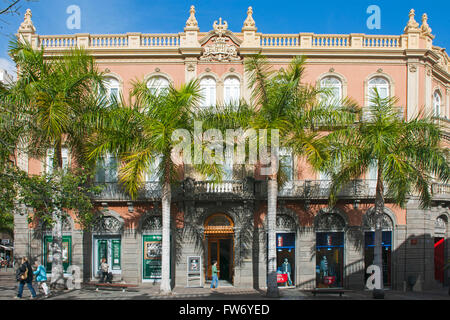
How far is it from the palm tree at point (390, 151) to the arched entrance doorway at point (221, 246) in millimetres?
6805

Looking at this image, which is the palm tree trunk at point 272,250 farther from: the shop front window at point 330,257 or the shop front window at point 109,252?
the shop front window at point 109,252

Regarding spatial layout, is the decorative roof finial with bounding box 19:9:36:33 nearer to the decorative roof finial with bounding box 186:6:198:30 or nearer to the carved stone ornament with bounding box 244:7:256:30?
the decorative roof finial with bounding box 186:6:198:30

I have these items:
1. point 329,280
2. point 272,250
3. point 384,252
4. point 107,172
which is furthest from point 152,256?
point 384,252

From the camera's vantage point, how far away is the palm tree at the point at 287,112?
57.2ft

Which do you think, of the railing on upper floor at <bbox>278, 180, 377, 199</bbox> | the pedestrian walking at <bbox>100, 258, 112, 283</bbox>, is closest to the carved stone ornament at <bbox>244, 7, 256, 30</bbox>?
the railing on upper floor at <bbox>278, 180, 377, 199</bbox>

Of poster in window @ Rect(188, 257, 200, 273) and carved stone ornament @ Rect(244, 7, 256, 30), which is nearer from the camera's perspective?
poster in window @ Rect(188, 257, 200, 273)

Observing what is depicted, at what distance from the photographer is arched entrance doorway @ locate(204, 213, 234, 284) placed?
22609 millimetres

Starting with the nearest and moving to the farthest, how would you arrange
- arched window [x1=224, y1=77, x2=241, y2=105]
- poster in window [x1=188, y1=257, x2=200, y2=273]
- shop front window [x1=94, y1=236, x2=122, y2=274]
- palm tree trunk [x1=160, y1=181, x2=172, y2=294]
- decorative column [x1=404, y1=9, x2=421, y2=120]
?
1. palm tree trunk [x1=160, y1=181, x2=172, y2=294]
2. poster in window [x1=188, y1=257, x2=200, y2=273]
3. shop front window [x1=94, y1=236, x2=122, y2=274]
4. decorative column [x1=404, y1=9, x2=421, y2=120]
5. arched window [x1=224, y1=77, x2=241, y2=105]

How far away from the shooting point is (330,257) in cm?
2289

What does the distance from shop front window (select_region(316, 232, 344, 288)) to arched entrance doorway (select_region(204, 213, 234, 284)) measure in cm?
451

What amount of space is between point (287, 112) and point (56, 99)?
8.93 metres

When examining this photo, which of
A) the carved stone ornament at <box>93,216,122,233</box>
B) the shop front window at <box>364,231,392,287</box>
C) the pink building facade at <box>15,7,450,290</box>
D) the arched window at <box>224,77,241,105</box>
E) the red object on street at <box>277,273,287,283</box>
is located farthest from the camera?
the arched window at <box>224,77,241,105</box>

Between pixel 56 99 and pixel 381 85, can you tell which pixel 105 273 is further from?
pixel 381 85

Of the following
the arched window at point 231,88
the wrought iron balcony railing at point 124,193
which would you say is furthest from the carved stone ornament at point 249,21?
the wrought iron balcony railing at point 124,193
